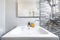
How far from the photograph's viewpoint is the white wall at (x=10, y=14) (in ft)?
10.8

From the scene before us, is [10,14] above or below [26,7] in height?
below

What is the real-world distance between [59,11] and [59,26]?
15.9 inches

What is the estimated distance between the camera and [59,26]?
3123mm

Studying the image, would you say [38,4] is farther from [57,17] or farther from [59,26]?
[59,26]

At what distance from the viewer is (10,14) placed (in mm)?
3283

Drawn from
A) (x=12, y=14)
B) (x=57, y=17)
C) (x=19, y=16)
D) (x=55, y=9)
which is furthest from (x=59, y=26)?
(x=12, y=14)

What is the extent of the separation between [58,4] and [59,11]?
0.63ft

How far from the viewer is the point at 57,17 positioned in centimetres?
319

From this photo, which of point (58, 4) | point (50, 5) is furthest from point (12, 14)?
point (58, 4)

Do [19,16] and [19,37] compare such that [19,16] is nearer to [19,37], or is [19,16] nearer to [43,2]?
[43,2]

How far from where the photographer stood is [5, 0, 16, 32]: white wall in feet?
10.8

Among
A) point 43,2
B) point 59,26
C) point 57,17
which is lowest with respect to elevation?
point 59,26

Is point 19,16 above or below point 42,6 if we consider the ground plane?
below

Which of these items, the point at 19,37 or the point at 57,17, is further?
the point at 57,17
